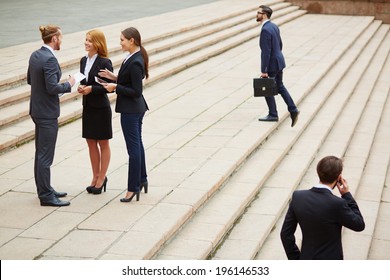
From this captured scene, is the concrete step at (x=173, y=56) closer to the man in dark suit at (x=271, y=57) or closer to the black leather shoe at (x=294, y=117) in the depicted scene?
the man in dark suit at (x=271, y=57)

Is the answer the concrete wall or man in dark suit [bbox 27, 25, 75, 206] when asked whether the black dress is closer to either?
man in dark suit [bbox 27, 25, 75, 206]

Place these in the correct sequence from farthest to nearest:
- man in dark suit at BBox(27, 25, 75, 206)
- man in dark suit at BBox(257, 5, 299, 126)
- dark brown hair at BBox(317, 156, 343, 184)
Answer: man in dark suit at BBox(257, 5, 299, 126)
man in dark suit at BBox(27, 25, 75, 206)
dark brown hair at BBox(317, 156, 343, 184)

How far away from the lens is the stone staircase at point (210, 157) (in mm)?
6883

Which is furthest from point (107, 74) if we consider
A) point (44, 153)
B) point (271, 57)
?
point (271, 57)

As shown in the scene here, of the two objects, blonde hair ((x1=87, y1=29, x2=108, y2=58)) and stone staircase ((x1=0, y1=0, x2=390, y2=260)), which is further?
blonde hair ((x1=87, y1=29, x2=108, y2=58))

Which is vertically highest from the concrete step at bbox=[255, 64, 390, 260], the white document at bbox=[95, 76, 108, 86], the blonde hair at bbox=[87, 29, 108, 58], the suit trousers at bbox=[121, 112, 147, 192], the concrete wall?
the blonde hair at bbox=[87, 29, 108, 58]

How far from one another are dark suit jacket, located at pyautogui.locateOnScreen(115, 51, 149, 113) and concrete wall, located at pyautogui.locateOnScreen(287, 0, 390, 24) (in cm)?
1944

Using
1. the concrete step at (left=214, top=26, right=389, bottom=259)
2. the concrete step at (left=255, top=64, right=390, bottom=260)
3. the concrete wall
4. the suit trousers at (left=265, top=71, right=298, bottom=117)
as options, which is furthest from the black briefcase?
the concrete wall

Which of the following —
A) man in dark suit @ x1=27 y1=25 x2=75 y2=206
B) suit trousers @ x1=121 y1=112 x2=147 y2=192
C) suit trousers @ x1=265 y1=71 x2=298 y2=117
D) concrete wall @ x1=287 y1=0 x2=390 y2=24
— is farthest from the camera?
concrete wall @ x1=287 y1=0 x2=390 y2=24

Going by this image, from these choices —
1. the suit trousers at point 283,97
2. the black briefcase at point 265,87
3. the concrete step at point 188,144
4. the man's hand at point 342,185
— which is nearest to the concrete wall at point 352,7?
the concrete step at point 188,144

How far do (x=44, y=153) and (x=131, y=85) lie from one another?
106 centimetres

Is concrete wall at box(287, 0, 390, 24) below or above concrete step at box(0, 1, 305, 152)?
below

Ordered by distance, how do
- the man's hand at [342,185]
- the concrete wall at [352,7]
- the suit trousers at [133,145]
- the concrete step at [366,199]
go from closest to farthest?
the man's hand at [342,185] < the suit trousers at [133,145] < the concrete step at [366,199] < the concrete wall at [352,7]

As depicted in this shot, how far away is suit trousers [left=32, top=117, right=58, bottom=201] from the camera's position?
7.28 metres
